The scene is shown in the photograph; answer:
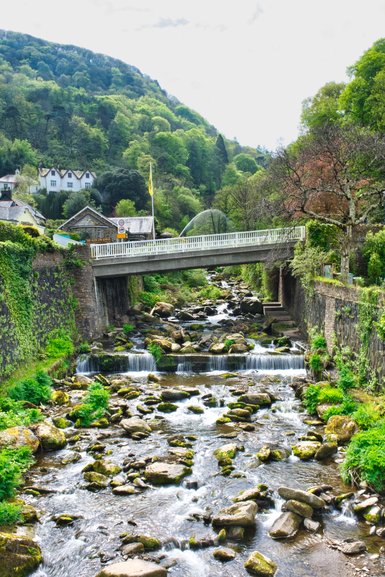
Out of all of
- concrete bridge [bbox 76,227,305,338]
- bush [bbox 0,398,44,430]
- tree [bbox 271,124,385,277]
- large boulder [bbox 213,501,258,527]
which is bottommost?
large boulder [bbox 213,501,258,527]

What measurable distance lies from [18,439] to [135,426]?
415 cm

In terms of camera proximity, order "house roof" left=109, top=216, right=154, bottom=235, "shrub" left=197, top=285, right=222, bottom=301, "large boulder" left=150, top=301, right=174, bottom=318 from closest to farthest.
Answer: "large boulder" left=150, top=301, right=174, bottom=318
"shrub" left=197, top=285, right=222, bottom=301
"house roof" left=109, top=216, right=154, bottom=235

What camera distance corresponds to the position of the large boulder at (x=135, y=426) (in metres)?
17.0

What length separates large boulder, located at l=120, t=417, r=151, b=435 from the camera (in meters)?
17.0

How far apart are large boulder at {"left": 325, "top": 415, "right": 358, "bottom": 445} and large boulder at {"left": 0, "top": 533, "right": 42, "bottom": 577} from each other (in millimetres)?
9801

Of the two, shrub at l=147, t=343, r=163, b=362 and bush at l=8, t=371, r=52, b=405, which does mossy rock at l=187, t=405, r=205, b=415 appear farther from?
shrub at l=147, t=343, r=163, b=362

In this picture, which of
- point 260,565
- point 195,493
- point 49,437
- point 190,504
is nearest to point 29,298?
Result: point 49,437

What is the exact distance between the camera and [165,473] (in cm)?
1362

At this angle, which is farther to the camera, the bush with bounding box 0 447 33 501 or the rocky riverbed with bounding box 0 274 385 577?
the bush with bounding box 0 447 33 501

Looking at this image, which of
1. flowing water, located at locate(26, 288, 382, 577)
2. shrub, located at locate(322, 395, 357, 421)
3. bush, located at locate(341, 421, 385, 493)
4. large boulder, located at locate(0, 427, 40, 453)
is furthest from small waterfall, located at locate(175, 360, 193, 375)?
bush, located at locate(341, 421, 385, 493)

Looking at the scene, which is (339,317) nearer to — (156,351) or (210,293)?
(156,351)

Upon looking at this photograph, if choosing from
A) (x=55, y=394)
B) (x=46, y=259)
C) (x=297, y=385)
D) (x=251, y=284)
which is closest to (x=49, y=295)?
(x=46, y=259)

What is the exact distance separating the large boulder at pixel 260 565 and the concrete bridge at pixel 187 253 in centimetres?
2484

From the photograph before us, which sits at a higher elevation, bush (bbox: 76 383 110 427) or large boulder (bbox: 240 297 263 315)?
large boulder (bbox: 240 297 263 315)
